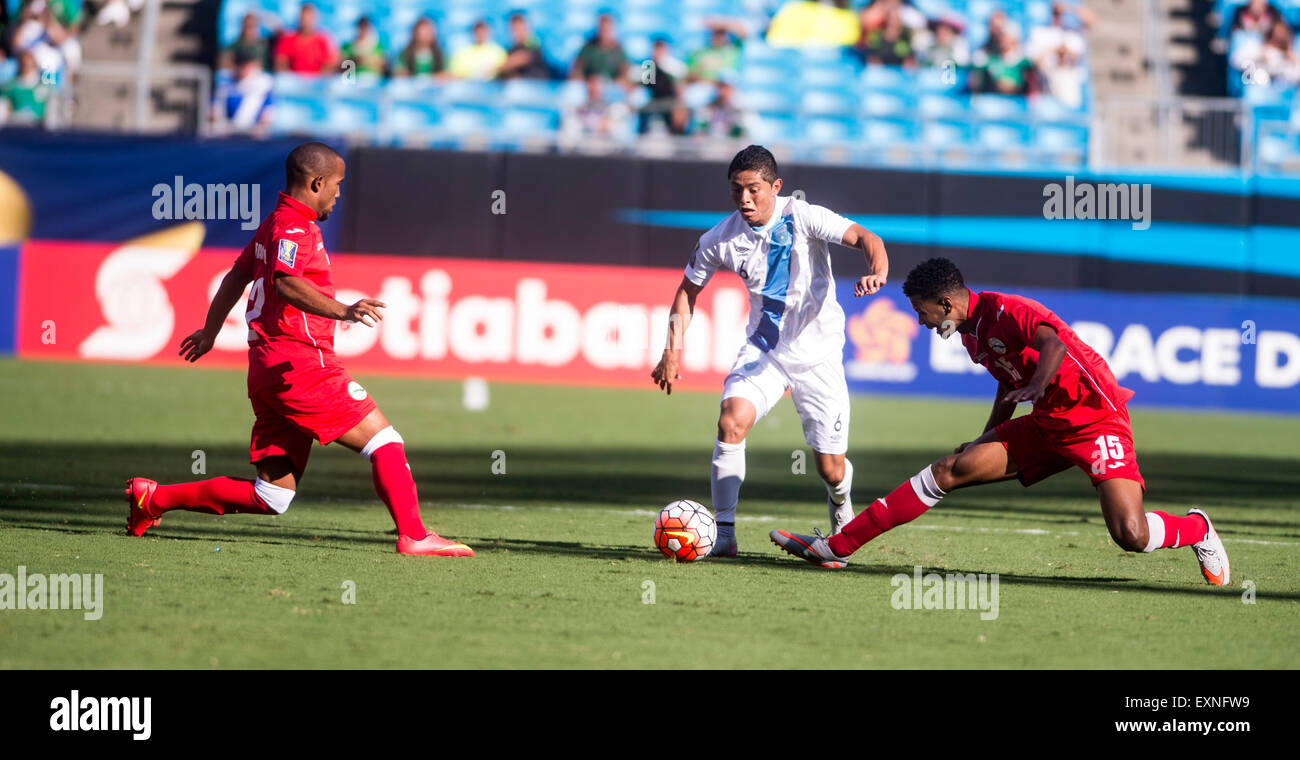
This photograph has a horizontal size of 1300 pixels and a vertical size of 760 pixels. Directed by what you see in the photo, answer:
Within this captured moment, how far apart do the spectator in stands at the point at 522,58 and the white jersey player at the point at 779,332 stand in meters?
13.6

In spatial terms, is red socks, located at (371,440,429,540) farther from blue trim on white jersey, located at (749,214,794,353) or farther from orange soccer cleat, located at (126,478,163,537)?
blue trim on white jersey, located at (749,214,794,353)

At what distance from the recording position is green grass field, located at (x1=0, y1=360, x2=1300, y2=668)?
5.06m

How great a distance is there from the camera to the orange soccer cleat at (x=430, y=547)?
6879 mm

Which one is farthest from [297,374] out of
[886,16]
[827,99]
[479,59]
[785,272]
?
[886,16]

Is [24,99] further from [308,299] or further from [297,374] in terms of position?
[308,299]

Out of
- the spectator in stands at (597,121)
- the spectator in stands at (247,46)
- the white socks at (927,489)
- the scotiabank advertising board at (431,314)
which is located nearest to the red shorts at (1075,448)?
the white socks at (927,489)

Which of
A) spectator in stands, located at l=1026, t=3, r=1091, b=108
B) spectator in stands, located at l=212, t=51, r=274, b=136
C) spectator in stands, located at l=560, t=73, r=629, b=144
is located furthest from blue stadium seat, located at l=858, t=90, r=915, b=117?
spectator in stands, located at l=212, t=51, r=274, b=136

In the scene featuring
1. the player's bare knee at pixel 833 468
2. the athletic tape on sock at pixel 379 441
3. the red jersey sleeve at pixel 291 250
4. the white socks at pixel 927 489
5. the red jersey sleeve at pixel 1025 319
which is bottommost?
the white socks at pixel 927 489

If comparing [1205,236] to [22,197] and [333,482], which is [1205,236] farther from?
[22,197]

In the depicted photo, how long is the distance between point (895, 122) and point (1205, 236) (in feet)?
14.3

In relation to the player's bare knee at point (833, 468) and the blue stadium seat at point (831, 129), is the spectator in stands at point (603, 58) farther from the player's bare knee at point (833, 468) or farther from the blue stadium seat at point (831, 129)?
the player's bare knee at point (833, 468)

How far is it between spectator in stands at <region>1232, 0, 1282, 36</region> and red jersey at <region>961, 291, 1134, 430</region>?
17.1 meters

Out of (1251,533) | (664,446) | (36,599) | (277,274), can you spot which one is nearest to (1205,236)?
(664,446)

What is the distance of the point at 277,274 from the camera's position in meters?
6.49
